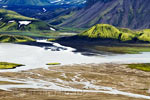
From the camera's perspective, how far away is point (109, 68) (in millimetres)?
168125

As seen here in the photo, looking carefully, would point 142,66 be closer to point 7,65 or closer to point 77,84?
point 77,84

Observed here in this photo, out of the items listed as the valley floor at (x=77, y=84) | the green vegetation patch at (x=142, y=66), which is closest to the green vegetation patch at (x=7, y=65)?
the valley floor at (x=77, y=84)

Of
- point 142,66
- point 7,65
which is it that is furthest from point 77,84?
point 142,66

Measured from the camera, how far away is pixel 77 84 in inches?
4973

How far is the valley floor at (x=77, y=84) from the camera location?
107000 mm

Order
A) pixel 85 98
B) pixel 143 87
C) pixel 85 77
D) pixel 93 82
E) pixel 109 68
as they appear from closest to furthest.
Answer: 1. pixel 85 98
2. pixel 143 87
3. pixel 93 82
4. pixel 85 77
5. pixel 109 68

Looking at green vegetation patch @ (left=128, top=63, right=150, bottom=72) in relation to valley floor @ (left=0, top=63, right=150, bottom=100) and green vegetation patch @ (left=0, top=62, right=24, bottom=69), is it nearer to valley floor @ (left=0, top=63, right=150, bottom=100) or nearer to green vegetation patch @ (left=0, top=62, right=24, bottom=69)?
valley floor @ (left=0, top=63, right=150, bottom=100)

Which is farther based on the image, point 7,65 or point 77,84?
Result: point 7,65

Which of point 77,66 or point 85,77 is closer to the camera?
point 85,77

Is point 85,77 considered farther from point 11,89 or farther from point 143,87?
point 11,89

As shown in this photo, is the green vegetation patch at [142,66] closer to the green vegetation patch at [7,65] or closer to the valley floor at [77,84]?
the valley floor at [77,84]

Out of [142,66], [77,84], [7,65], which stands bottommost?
[77,84]

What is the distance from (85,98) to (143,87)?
96.7 feet

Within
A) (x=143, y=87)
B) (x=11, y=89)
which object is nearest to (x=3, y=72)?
(x=11, y=89)
